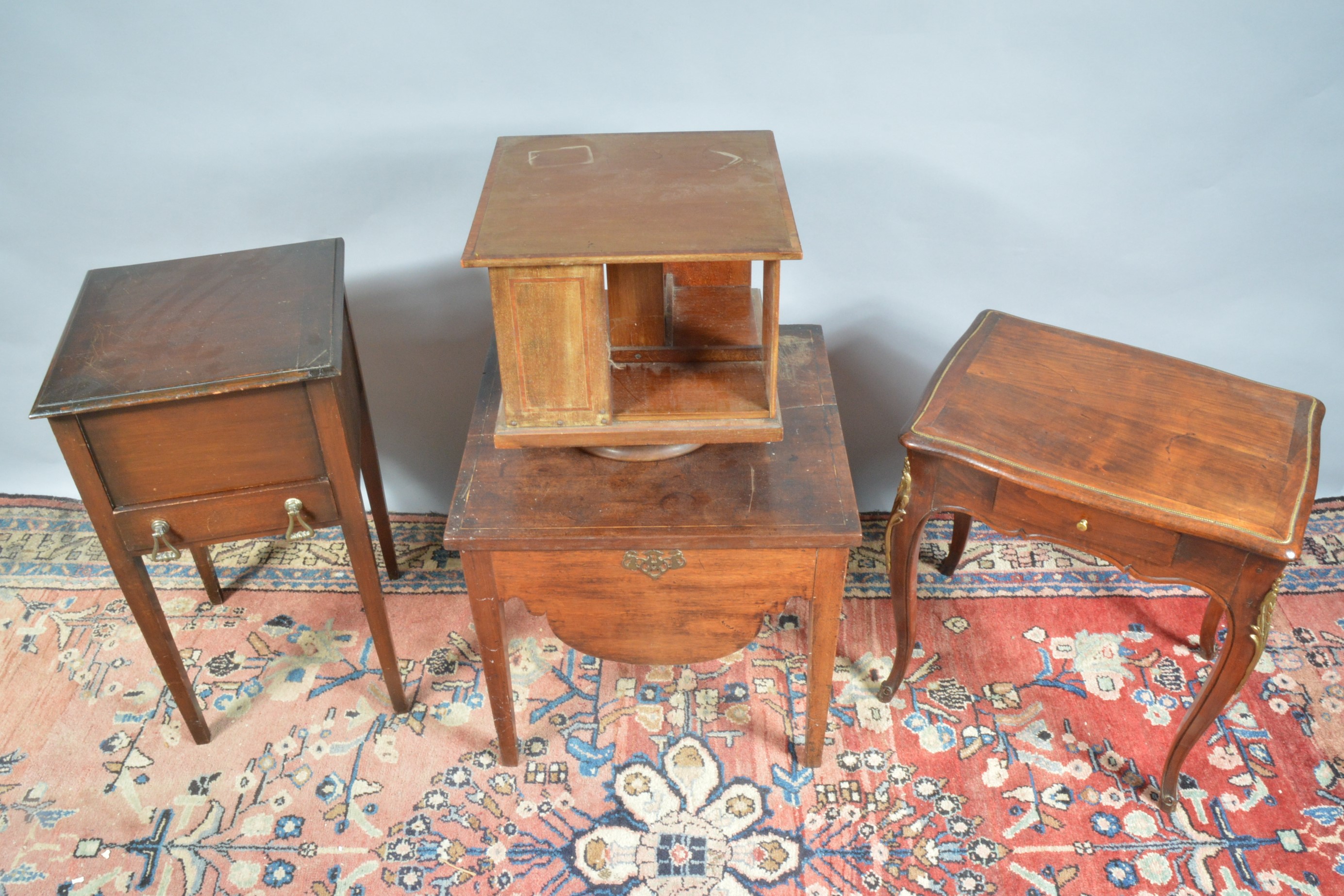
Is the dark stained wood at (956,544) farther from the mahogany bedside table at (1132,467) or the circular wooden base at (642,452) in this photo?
the circular wooden base at (642,452)

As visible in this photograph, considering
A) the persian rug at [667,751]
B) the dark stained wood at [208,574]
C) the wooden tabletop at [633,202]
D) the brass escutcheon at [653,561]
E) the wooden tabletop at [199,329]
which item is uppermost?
the wooden tabletop at [633,202]

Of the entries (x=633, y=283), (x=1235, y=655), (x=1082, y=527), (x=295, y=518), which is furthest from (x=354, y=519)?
(x=1235, y=655)

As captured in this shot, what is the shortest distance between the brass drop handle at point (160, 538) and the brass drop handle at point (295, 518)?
0.19m

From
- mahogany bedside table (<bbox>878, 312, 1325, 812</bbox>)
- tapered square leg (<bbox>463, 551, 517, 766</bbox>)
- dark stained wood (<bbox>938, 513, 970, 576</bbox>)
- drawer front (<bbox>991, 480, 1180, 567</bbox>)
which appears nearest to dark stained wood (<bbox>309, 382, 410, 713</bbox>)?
tapered square leg (<bbox>463, 551, 517, 766</bbox>)

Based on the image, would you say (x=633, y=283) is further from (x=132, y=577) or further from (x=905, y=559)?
(x=132, y=577)

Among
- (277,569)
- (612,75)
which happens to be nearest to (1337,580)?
(612,75)

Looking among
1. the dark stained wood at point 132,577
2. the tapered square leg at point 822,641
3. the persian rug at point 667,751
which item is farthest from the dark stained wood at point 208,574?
the tapered square leg at point 822,641

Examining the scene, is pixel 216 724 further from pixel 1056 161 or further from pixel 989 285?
pixel 1056 161

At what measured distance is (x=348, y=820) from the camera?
5.92 feet

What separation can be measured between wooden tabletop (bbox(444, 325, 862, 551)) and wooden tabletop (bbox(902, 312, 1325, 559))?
0.67ft

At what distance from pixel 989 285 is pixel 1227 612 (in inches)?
33.6

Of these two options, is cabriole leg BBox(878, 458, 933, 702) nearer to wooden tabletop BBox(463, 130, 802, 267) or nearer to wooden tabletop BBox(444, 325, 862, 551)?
wooden tabletop BBox(444, 325, 862, 551)

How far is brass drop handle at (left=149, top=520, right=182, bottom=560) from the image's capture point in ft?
5.22

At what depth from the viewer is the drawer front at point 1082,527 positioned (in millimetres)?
1557
